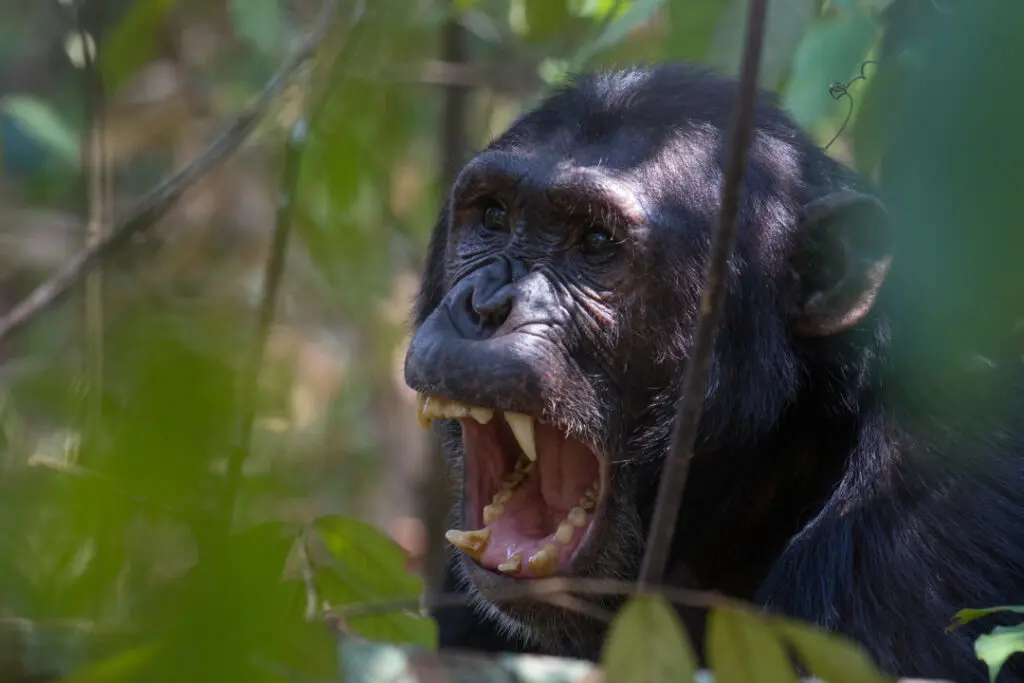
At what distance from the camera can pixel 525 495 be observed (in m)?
4.36

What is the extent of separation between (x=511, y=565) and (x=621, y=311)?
3.07 feet

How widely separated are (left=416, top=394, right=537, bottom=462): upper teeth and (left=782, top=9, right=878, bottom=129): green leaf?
60.8 inches

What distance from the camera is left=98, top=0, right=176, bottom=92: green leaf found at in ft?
13.7

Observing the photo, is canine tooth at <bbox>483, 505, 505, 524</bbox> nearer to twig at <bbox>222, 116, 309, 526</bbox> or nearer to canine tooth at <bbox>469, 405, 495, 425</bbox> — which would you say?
canine tooth at <bbox>469, 405, 495, 425</bbox>

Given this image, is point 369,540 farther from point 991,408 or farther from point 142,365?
point 991,408

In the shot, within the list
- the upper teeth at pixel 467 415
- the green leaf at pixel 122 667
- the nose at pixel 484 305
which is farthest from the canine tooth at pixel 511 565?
the green leaf at pixel 122 667

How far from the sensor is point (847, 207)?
4262 mm

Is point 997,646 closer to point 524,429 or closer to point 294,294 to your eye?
point 524,429

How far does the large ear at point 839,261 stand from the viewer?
416cm

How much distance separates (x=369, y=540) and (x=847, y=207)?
214 cm

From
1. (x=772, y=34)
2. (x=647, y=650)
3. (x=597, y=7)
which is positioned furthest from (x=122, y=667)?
(x=597, y=7)

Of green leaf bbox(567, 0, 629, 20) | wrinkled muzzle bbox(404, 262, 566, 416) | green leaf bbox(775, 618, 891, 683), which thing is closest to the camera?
green leaf bbox(775, 618, 891, 683)

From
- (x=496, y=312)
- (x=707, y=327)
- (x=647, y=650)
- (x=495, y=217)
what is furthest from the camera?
(x=495, y=217)

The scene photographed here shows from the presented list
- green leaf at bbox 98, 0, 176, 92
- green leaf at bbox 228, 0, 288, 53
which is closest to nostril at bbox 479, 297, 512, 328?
green leaf at bbox 98, 0, 176, 92
